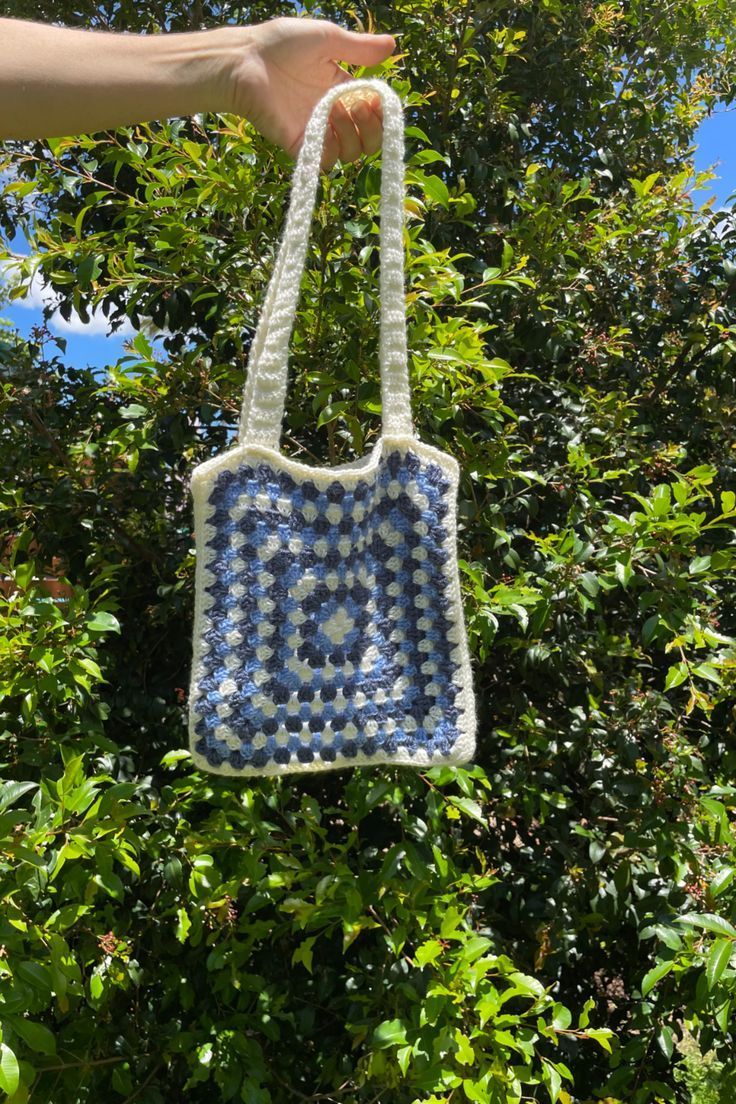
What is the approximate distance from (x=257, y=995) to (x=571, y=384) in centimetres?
146

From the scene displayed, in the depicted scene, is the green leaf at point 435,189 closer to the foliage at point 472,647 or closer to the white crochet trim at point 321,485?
the foliage at point 472,647

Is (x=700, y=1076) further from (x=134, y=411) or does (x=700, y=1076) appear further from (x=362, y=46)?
(x=362, y=46)

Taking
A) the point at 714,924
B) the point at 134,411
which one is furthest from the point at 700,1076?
the point at 134,411

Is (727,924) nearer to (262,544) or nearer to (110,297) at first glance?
(262,544)

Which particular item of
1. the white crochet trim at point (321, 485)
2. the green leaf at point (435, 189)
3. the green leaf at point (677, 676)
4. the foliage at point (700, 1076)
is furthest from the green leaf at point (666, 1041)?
the green leaf at point (435, 189)

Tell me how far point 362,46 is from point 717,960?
1.33 metres

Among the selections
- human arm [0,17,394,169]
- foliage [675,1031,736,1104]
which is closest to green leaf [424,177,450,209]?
human arm [0,17,394,169]

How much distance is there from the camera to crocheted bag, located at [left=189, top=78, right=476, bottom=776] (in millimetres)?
876

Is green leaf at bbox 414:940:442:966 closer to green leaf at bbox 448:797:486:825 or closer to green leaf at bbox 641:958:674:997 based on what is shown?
green leaf at bbox 448:797:486:825

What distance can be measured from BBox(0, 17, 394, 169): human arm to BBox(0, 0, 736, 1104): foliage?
1.17 feet

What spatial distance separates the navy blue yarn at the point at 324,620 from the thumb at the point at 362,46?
478mm

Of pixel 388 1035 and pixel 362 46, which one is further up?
pixel 362 46

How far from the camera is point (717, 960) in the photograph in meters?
1.32

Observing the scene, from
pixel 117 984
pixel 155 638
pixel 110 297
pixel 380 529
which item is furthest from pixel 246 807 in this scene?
pixel 110 297
